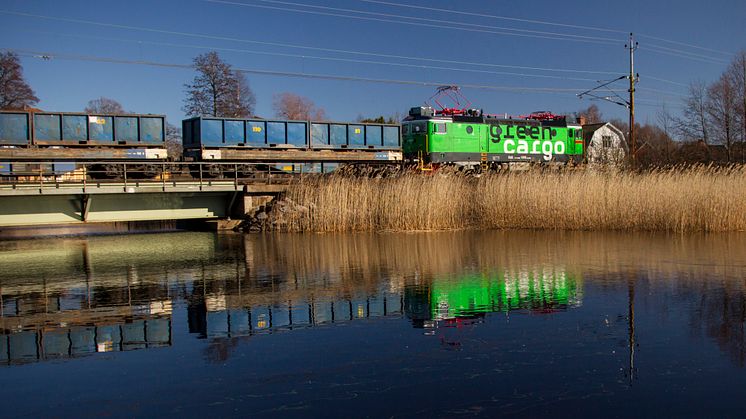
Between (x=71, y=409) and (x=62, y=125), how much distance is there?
73.0 ft

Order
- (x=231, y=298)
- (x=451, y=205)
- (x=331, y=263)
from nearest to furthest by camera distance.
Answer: (x=231, y=298) → (x=331, y=263) → (x=451, y=205)

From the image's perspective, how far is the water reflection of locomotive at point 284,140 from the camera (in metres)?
25.6

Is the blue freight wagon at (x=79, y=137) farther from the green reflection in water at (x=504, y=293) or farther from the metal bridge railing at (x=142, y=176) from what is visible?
the green reflection in water at (x=504, y=293)

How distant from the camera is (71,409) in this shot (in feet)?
19.9

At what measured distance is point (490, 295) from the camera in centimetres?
1116

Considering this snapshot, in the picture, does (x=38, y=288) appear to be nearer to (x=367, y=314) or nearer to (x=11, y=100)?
(x=367, y=314)

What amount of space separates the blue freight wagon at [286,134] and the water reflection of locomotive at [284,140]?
0.14ft

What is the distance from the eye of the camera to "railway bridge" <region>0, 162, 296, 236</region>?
2330 cm

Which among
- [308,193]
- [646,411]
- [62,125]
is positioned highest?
[62,125]

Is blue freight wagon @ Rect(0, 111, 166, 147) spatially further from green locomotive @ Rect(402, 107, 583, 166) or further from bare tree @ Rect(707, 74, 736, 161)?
bare tree @ Rect(707, 74, 736, 161)

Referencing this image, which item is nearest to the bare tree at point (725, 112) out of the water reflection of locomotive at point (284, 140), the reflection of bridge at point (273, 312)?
the water reflection of locomotive at point (284, 140)

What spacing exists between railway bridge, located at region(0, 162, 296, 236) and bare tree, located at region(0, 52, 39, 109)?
75.3 ft

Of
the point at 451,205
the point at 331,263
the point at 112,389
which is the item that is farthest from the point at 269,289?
the point at 451,205

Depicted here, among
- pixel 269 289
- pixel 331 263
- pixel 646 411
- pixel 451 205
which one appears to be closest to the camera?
pixel 646 411
